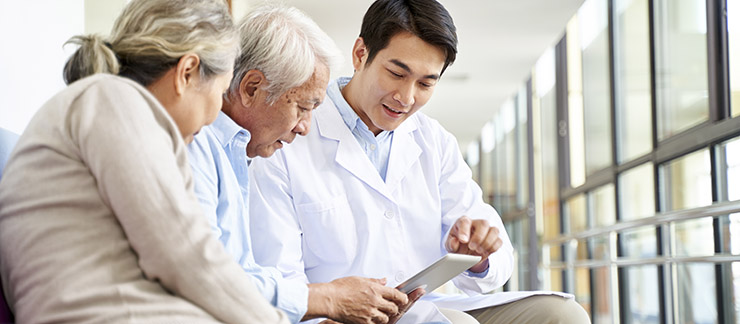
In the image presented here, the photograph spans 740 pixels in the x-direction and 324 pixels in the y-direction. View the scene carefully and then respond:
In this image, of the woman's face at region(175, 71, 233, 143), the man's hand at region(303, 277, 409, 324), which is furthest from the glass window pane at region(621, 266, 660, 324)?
the woman's face at region(175, 71, 233, 143)

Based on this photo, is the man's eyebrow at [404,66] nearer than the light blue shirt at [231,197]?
No

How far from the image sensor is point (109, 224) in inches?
39.1

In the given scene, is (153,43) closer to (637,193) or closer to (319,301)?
(319,301)

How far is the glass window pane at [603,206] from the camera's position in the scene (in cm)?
604

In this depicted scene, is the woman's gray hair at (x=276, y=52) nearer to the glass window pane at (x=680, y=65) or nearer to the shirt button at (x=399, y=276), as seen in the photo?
the shirt button at (x=399, y=276)

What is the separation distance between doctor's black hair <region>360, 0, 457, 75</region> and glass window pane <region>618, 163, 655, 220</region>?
10.0 ft

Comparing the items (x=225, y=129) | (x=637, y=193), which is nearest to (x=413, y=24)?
(x=225, y=129)

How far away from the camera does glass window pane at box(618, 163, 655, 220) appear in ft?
16.5

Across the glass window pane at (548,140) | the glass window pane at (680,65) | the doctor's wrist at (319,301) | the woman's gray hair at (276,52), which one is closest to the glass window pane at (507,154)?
the glass window pane at (548,140)

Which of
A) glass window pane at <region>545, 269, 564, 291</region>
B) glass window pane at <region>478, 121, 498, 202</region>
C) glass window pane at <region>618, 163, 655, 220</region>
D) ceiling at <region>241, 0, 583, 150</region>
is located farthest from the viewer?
glass window pane at <region>478, 121, 498, 202</region>

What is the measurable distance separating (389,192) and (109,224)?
45.4 inches

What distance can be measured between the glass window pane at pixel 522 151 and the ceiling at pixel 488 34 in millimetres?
282

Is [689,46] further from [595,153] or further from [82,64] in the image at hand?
[82,64]

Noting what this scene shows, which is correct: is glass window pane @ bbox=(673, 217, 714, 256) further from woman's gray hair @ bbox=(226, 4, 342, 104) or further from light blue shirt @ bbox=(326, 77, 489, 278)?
woman's gray hair @ bbox=(226, 4, 342, 104)
